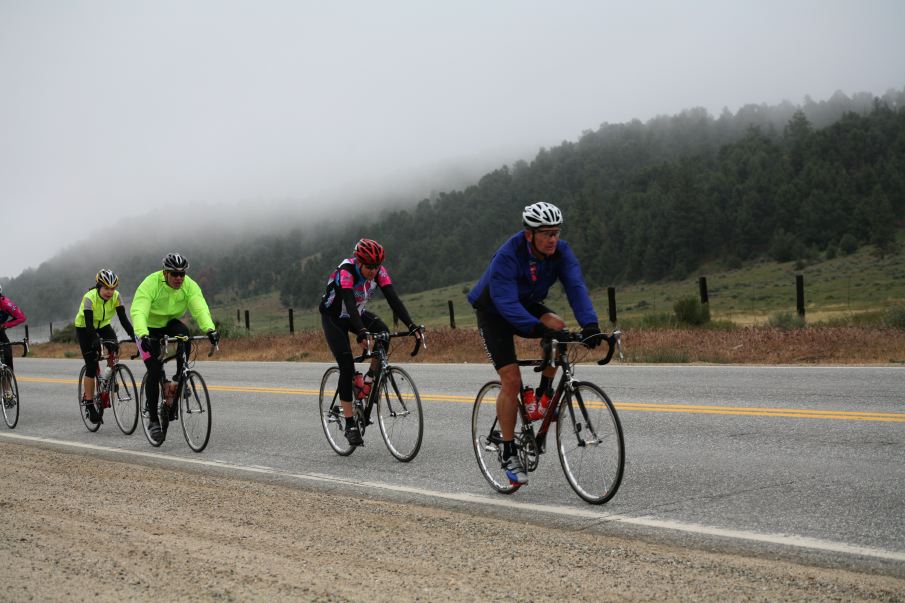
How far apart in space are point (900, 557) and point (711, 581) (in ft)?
3.55

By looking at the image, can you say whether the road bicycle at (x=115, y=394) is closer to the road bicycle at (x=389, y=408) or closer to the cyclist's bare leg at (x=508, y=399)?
the road bicycle at (x=389, y=408)

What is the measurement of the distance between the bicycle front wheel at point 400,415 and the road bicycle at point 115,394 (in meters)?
4.15

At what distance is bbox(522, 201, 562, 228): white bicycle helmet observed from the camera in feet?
20.2

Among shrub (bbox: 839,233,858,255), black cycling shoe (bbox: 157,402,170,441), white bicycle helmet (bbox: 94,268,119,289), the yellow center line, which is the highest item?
shrub (bbox: 839,233,858,255)

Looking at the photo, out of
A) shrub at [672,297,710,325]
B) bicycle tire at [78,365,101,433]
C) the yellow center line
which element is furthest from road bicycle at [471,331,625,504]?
shrub at [672,297,710,325]

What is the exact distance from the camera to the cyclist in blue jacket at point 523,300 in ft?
20.4

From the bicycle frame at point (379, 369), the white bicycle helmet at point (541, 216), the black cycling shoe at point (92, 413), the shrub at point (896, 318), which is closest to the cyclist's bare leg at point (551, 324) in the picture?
the white bicycle helmet at point (541, 216)

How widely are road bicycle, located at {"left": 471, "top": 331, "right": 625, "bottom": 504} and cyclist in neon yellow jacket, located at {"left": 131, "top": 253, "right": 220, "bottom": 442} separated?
4317 mm

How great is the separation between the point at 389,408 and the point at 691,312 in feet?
54.1

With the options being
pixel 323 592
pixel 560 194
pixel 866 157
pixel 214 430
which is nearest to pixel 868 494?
pixel 323 592

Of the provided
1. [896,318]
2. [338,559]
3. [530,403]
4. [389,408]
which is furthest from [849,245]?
[338,559]

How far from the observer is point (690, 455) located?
7.85 meters

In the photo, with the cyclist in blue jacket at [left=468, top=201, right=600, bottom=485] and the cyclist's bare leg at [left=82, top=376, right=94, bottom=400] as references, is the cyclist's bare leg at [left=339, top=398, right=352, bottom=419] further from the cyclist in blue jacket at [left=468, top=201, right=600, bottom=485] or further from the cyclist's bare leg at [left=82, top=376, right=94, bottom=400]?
the cyclist's bare leg at [left=82, top=376, right=94, bottom=400]

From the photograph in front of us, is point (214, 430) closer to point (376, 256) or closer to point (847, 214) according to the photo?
point (376, 256)
